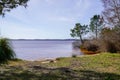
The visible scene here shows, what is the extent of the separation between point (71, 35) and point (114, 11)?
40316 mm

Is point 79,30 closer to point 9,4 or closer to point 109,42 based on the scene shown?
point 109,42

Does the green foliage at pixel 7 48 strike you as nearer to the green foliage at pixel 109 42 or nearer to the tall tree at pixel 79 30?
the green foliage at pixel 109 42

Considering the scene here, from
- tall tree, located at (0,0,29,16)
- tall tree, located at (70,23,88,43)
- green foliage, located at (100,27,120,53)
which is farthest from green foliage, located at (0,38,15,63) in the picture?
tall tree, located at (70,23,88,43)

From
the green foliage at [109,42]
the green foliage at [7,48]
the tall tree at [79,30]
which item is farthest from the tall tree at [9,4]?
the tall tree at [79,30]

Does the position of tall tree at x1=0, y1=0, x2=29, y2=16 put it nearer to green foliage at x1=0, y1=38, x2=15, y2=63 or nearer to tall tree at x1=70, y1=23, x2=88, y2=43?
green foliage at x1=0, y1=38, x2=15, y2=63

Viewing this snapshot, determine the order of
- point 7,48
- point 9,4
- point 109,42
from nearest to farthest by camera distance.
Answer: point 9,4 → point 7,48 → point 109,42

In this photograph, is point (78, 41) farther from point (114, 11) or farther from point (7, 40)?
point (7, 40)

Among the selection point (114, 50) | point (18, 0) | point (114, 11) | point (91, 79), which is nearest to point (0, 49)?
point (18, 0)

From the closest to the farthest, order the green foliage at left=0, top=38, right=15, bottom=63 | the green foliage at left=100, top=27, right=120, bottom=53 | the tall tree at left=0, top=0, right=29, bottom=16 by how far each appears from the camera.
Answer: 1. the tall tree at left=0, top=0, right=29, bottom=16
2. the green foliage at left=0, top=38, right=15, bottom=63
3. the green foliage at left=100, top=27, right=120, bottom=53

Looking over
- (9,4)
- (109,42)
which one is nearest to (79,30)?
(109,42)

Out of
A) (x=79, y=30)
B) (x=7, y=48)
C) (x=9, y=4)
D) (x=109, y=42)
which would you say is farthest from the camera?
(x=79, y=30)

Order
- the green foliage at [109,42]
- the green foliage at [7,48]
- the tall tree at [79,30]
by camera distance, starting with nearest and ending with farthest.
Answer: the green foliage at [7,48]
the green foliage at [109,42]
the tall tree at [79,30]

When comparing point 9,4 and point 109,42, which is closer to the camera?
point 9,4

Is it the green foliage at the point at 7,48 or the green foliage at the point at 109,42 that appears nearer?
the green foliage at the point at 7,48
